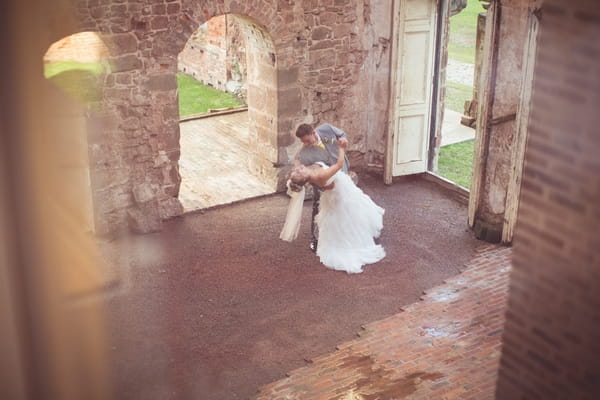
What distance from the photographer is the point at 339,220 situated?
9.55m

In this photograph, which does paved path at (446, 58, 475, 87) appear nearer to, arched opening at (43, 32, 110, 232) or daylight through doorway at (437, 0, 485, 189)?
daylight through doorway at (437, 0, 485, 189)

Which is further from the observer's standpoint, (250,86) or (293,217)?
(250,86)

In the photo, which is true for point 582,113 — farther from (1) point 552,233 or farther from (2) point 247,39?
(2) point 247,39

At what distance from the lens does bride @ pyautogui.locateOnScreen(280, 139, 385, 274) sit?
934 cm

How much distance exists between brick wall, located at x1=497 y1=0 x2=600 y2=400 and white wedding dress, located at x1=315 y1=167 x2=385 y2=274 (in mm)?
5346

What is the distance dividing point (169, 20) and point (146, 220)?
2684 millimetres

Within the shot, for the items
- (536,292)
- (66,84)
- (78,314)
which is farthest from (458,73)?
(536,292)

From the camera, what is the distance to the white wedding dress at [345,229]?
31.2 feet

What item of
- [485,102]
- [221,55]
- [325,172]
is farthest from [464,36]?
[325,172]

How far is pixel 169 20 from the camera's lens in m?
9.94

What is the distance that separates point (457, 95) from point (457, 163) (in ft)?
14.4

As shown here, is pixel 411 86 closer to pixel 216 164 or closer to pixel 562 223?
pixel 216 164

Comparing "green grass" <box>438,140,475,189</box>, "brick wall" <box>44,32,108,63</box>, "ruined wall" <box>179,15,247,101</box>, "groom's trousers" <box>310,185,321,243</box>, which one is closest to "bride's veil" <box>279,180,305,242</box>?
"groom's trousers" <box>310,185,321,243</box>

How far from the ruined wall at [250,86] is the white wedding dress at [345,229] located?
2.16 metres
